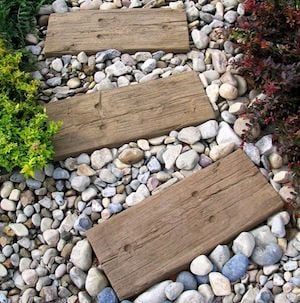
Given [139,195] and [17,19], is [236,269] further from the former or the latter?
[17,19]

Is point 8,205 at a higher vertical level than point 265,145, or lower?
lower

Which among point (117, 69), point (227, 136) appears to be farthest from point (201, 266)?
point (117, 69)

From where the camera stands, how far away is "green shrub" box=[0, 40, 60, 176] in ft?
7.30

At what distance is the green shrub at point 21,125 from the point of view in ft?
7.30

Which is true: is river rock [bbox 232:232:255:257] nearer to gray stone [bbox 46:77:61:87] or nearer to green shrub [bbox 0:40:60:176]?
green shrub [bbox 0:40:60:176]

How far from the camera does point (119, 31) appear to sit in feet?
9.08

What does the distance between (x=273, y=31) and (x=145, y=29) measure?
0.66m

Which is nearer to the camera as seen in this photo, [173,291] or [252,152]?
[173,291]

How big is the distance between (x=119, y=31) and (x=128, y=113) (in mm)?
514

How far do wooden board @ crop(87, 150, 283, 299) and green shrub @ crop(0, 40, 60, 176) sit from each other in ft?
1.17

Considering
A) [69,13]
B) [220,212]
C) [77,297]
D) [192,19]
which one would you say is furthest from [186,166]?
[69,13]

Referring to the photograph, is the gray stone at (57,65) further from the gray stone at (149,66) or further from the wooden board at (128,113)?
the gray stone at (149,66)

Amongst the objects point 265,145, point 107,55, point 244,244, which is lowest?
point 244,244

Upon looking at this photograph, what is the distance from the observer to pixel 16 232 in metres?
2.28
